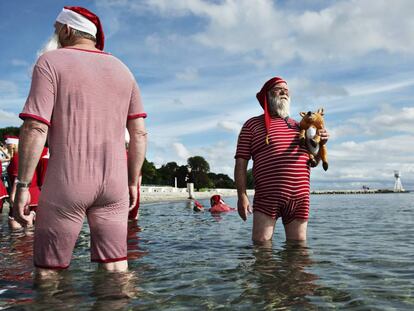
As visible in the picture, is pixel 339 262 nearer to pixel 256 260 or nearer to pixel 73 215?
pixel 256 260

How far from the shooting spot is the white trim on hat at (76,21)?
3033mm

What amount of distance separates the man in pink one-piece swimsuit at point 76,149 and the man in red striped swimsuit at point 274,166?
1925mm

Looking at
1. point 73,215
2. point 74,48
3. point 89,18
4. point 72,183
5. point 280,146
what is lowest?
point 73,215

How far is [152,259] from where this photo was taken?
4.68 metres

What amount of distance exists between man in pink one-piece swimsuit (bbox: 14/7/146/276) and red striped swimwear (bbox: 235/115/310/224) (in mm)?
1913

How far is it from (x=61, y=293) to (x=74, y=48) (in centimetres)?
173

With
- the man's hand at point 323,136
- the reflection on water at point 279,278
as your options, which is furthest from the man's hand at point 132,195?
the man's hand at point 323,136

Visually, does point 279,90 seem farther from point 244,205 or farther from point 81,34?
point 81,34

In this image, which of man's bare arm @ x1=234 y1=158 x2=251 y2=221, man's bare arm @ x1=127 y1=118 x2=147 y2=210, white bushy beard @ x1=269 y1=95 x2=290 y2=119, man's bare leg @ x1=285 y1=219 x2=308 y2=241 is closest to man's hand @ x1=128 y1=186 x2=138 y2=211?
man's bare arm @ x1=127 y1=118 x2=147 y2=210

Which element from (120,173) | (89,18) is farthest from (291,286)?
(89,18)

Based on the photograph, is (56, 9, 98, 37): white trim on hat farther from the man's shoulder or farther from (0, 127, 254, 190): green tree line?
(0, 127, 254, 190): green tree line

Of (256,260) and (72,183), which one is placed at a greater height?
(72,183)

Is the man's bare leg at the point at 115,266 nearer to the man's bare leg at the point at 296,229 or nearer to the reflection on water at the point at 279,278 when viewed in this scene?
the reflection on water at the point at 279,278

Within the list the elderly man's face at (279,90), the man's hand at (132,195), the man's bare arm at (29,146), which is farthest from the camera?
the elderly man's face at (279,90)
